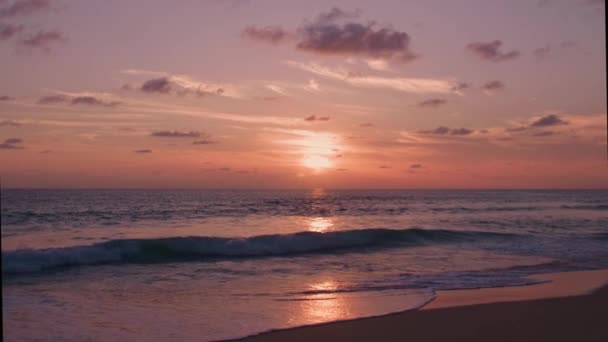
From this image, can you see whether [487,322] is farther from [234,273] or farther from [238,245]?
[238,245]

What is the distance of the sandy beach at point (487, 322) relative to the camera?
26.6ft

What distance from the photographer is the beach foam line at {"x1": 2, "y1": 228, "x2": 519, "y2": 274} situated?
17648mm

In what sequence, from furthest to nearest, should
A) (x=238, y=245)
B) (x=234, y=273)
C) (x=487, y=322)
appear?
(x=238, y=245) → (x=234, y=273) → (x=487, y=322)

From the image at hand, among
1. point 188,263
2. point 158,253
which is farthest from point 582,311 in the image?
point 158,253

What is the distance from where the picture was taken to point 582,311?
9.74m

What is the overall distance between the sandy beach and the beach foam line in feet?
30.8

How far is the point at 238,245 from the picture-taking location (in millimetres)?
21797

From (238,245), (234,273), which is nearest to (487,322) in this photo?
(234,273)

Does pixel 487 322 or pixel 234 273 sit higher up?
pixel 487 322

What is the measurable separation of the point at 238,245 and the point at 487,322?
13927 mm

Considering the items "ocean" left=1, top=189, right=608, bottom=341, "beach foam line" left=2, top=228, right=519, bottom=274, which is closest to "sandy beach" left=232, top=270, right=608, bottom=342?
"ocean" left=1, top=189, right=608, bottom=341

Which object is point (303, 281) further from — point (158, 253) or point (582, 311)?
point (158, 253)

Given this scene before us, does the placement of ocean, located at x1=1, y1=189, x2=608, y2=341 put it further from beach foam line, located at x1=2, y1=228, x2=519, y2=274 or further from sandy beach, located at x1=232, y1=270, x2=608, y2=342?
sandy beach, located at x1=232, y1=270, x2=608, y2=342

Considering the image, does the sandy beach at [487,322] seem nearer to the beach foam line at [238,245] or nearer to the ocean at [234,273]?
the ocean at [234,273]
